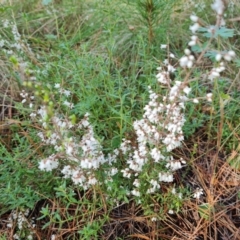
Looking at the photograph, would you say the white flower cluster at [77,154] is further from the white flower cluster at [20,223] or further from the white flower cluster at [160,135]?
the white flower cluster at [20,223]

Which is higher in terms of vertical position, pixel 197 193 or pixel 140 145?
pixel 140 145

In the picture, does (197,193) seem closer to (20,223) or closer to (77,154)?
(77,154)

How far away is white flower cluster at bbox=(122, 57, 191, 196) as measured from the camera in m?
1.44

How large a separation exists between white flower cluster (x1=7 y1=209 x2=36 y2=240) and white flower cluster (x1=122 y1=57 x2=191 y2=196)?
1.47 feet

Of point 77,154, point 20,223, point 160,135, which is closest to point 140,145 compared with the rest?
point 160,135

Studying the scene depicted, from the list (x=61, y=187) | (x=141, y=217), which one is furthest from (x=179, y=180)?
(x=61, y=187)

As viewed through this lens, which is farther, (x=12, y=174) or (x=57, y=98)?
(x=57, y=98)

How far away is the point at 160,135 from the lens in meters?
1.48

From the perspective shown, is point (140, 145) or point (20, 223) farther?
point (20, 223)

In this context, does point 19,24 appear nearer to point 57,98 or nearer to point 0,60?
point 0,60

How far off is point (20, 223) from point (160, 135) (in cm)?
68

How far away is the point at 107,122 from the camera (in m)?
1.81

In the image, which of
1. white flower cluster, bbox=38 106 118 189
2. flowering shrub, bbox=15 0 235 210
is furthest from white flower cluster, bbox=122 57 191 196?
white flower cluster, bbox=38 106 118 189

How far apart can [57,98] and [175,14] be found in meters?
0.98
